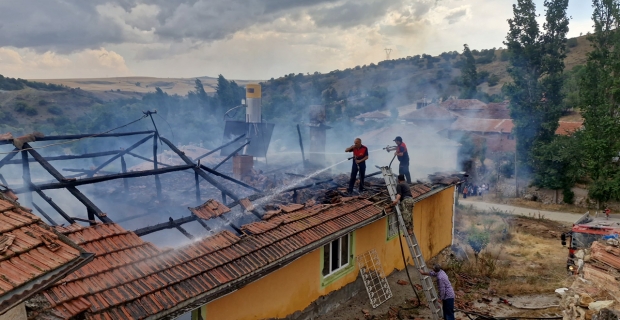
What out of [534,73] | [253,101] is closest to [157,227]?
[253,101]

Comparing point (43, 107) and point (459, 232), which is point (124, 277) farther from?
point (43, 107)

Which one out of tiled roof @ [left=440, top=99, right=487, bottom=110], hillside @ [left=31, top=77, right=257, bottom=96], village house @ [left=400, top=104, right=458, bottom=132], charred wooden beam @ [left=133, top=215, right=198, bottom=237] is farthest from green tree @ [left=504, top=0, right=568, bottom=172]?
hillside @ [left=31, top=77, right=257, bottom=96]

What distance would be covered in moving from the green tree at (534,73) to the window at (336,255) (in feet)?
90.8

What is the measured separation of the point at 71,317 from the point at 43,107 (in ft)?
171

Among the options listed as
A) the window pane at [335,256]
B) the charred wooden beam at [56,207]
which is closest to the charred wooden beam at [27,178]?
the charred wooden beam at [56,207]

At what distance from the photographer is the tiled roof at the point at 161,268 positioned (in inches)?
183

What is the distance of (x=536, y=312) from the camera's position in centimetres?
1203

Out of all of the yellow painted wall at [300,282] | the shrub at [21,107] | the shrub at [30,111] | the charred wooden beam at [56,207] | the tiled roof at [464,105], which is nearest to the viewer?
the charred wooden beam at [56,207]

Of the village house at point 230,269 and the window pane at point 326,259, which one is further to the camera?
the window pane at point 326,259

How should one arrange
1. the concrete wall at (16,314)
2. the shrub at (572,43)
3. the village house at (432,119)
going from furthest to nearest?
the shrub at (572,43) < the village house at (432,119) < the concrete wall at (16,314)

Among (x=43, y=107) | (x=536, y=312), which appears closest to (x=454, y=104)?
(x=536, y=312)

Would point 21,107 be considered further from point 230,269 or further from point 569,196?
point 569,196

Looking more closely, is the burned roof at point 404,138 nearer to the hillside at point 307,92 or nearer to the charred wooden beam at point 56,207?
the hillside at point 307,92

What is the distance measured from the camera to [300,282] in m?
9.05
